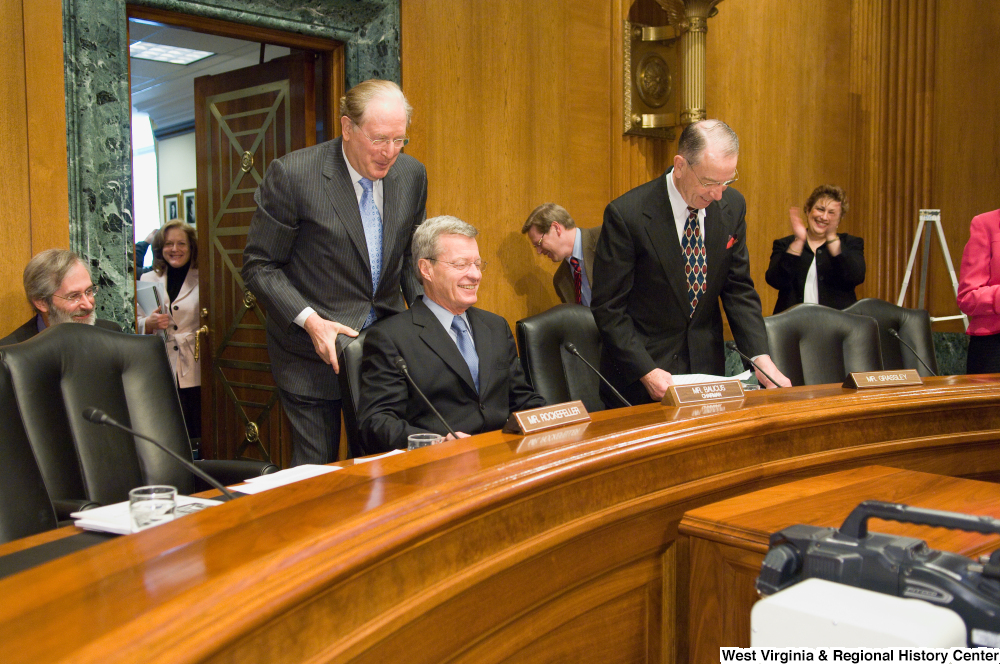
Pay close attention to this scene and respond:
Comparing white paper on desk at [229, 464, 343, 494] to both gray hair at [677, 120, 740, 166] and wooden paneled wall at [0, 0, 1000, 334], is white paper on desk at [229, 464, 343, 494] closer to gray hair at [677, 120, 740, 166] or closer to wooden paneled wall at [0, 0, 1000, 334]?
gray hair at [677, 120, 740, 166]

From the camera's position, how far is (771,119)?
18.3ft

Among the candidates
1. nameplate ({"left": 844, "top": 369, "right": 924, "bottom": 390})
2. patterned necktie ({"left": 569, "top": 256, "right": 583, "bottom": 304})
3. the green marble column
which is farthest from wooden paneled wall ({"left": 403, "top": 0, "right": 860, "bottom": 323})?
nameplate ({"left": 844, "top": 369, "right": 924, "bottom": 390})

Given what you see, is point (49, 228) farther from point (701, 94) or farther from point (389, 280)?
point (701, 94)

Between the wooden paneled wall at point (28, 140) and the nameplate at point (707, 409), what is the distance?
2.39 meters

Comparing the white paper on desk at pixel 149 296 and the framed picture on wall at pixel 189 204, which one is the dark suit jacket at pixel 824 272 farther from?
the framed picture on wall at pixel 189 204

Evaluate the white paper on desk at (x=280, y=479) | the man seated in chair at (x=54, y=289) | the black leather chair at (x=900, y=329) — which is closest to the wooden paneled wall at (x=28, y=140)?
the man seated in chair at (x=54, y=289)

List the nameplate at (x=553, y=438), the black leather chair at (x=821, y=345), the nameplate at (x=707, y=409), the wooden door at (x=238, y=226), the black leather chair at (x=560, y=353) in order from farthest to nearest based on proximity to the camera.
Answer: the wooden door at (x=238, y=226)
the black leather chair at (x=821, y=345)
the black leather chair at (x=560, y=353)
the nameplate at (x=707, y=409)
the nameplate at (x=553, y=438)

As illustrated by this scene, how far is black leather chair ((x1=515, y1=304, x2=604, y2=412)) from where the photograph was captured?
277cm

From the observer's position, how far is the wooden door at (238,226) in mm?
4125

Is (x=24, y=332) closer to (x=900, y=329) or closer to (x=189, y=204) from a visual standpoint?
(x=900, y=329)

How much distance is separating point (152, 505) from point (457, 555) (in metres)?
0.52

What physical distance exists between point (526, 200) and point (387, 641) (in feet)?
12.2

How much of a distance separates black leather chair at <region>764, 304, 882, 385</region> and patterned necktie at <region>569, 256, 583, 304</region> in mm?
1334

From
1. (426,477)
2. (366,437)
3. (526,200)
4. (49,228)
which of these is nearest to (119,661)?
(426,477)
